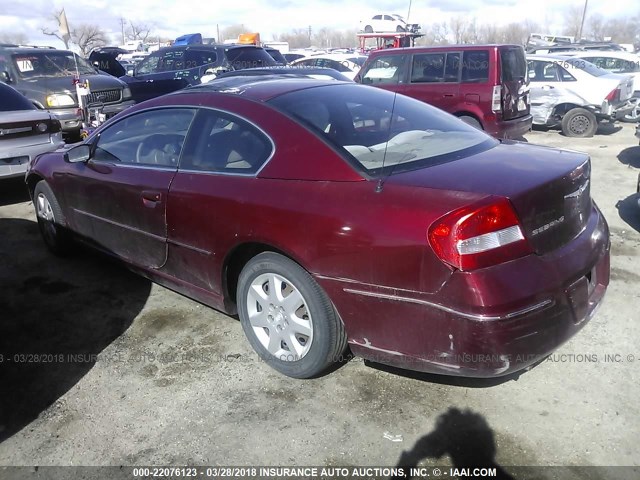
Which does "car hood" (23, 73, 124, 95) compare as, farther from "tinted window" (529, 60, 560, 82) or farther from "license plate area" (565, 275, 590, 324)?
"license plate area" (565, 275, 590, 324)

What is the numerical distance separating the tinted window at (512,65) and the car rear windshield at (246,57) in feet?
20.7

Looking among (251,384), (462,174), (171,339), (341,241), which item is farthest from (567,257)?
(171,339)

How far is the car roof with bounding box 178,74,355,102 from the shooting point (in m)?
3.25

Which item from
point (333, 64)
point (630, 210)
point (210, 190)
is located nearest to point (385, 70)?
point (630, 210)

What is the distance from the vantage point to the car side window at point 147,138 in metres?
3.49

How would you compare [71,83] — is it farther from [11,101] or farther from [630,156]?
[630,156]

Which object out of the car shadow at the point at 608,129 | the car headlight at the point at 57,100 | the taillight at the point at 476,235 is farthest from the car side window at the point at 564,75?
the taillight at the point at 476,235

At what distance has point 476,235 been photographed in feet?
7.36

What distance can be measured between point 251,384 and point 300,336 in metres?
0.40

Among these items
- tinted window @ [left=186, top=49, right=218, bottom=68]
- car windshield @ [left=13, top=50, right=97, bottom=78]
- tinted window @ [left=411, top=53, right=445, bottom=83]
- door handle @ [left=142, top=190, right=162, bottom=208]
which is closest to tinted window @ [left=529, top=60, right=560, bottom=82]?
tinted window @ [left=411, top=53, right=445, bottom=83]

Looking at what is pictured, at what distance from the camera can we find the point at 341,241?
8.25 ft

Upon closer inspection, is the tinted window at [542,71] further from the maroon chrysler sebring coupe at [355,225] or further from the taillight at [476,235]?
the taillight at [476,235]

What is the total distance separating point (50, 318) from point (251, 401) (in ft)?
5.90

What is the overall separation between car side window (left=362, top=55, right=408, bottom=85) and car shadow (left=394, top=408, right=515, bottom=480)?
7.95m
